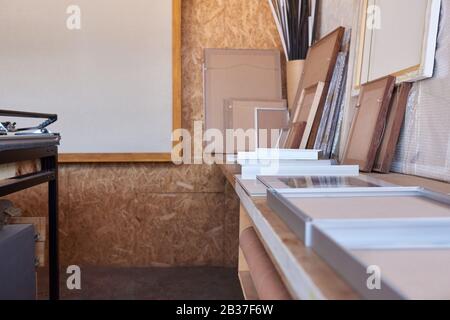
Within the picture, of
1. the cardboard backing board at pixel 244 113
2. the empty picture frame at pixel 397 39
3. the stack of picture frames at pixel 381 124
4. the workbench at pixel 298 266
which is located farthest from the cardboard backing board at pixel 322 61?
the workbench at pixel 298 266

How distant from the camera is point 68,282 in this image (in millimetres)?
2367

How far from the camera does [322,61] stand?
5.83ft

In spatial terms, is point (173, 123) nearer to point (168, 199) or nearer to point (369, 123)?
point (168, 199)

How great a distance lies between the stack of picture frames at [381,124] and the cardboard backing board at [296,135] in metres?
0.44

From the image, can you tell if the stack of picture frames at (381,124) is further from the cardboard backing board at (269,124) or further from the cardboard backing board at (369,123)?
the cardboard backing board at (269,124)

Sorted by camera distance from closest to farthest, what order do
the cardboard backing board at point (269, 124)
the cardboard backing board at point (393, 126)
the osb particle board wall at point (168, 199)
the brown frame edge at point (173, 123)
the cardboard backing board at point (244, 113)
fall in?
the cardboard backing board at point (393, 126) → the cardboard backing board at point (269, 124) → the cardboard backing board at point (244, 113) → the brown frame edge at point (173, 123) → the osb particle board wall at point (168, 199)


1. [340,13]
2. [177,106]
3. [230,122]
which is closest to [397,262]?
[340,13]

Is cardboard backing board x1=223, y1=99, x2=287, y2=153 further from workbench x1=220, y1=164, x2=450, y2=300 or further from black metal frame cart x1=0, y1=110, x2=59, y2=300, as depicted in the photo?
workbench x1=220, y1=164, x2=450, y2=300

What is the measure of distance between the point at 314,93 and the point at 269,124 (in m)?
0.50

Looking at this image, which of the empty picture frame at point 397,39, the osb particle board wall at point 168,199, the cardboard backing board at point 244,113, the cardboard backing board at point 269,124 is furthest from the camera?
the osb particle board wall at point 168,199

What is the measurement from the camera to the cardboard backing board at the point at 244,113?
7.48 ft

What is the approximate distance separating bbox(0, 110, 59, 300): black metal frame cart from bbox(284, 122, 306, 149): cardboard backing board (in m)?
1.06

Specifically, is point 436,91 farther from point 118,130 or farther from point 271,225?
point 118,130

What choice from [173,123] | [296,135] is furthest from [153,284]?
[296,135]
